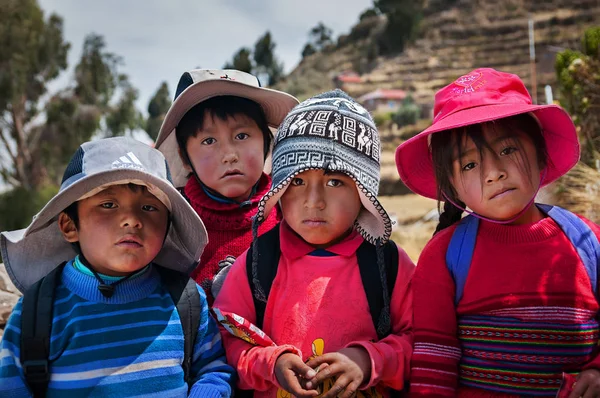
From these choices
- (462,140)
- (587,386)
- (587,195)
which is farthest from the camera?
(587,195)

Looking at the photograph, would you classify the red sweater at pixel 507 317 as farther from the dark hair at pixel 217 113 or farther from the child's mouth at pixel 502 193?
the dark hair at pixel 217 113

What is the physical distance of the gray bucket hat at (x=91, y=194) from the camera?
160cm

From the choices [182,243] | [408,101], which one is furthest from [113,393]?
[408,101]

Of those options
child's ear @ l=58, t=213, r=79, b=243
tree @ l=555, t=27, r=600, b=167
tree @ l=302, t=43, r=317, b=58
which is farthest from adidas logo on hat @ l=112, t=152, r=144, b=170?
tree @ l=302, t=43, r=317, b=58

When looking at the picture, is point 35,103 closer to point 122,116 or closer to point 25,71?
point 25,71

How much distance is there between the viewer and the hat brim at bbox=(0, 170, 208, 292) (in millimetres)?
1613

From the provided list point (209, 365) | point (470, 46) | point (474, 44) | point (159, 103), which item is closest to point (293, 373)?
point (209, 365)

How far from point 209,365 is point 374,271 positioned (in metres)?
0.57

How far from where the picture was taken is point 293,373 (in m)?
1.48

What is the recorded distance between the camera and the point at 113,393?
1.54 metres

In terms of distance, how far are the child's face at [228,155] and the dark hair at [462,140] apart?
0.74 meters

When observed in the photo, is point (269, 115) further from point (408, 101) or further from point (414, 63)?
point (414, 63)

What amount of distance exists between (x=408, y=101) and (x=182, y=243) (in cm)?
2965

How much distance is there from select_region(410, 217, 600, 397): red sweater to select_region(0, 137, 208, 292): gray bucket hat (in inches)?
30.3
